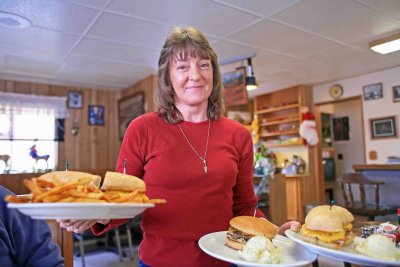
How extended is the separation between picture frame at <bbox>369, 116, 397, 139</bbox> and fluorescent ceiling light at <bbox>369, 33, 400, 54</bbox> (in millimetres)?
1411

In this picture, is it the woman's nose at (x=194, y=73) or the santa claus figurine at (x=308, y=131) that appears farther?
the santa claus figurine at (x=308, y=131)

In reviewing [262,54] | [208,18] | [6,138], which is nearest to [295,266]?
[208,18]

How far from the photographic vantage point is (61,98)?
18.3 feet

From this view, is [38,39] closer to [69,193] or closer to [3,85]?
[3,85]

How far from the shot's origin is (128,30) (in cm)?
318

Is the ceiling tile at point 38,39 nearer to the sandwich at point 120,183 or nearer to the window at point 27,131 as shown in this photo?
the window at point 27,131

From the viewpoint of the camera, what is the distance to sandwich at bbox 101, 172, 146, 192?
759mm

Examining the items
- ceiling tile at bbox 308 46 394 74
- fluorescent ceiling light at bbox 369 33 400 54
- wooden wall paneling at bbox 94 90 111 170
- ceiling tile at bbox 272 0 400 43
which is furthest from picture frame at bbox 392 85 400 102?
wooden wall paneling at bbox 94 90 111 170

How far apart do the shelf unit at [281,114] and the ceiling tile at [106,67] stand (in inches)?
113

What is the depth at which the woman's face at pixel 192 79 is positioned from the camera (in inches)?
40.6

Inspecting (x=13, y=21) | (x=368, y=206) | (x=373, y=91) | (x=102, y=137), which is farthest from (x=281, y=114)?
(x=13, y=21)

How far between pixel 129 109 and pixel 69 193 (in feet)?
17.0

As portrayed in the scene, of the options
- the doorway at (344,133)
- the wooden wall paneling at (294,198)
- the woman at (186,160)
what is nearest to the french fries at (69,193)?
the woman at (186,160)

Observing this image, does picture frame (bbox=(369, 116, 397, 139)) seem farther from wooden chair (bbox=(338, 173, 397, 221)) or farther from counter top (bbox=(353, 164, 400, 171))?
wooden chair (bbox=(338, 173, 397, 221))
